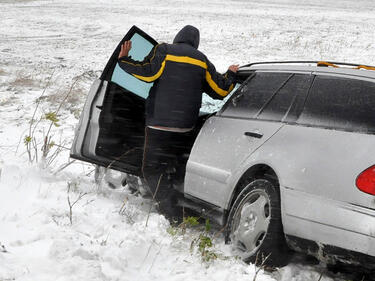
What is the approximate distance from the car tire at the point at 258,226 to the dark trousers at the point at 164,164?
3.69 ft

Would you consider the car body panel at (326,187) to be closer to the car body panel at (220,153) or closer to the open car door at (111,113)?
the car body panel at (220,153)

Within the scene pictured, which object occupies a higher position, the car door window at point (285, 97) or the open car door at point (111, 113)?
the car door window at point (285, 97)

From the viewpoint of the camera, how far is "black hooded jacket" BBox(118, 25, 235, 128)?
504 cm

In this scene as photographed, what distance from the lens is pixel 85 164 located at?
6.76 m

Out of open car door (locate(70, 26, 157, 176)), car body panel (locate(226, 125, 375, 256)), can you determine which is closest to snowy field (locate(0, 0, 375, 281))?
open car door (locate(70, 26, 157, 176))

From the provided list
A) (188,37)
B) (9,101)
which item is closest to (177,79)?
(188,37)

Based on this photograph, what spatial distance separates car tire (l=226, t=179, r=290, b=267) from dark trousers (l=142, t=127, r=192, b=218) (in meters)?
1.12

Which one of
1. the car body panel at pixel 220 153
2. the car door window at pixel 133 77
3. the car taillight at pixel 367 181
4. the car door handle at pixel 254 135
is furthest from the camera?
the car door window at pixel 133 77

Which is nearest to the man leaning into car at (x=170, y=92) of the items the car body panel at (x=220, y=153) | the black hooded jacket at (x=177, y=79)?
the black hooded jacket at (x=177, y=79)

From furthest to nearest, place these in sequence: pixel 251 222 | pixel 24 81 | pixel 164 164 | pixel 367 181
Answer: pixel 24 81, pixel 164 164, pixel 251 222, pixel 367 181

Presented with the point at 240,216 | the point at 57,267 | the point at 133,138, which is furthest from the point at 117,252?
the point at 133,138

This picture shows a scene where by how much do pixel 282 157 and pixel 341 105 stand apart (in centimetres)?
57

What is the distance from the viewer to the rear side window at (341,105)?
11.6 feet

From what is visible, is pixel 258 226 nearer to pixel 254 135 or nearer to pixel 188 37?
pixel 254 135
